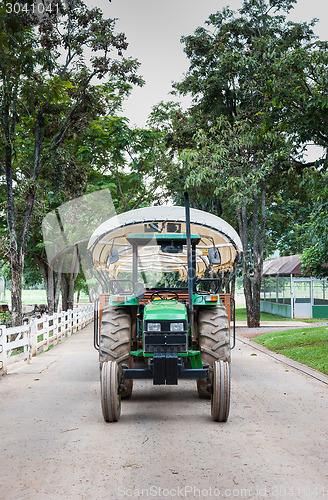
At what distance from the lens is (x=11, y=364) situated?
44.2 ft

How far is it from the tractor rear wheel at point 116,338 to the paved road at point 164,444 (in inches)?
33.5

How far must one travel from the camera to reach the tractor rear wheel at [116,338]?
7.51m

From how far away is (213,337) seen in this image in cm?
761

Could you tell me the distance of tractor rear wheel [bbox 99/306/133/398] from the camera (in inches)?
296

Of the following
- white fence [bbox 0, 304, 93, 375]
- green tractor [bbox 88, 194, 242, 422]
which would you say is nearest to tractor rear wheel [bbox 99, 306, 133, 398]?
green tractor [bbox 88, 194, 242, 422]

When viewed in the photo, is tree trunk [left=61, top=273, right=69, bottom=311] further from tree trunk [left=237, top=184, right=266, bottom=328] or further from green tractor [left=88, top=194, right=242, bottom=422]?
green tractor [left=88, top=194, right=242, bottom=422]

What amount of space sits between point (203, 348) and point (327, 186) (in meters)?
4.85

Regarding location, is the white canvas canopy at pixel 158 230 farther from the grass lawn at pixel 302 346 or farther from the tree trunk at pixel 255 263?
the tree trunk at pixel 255 263

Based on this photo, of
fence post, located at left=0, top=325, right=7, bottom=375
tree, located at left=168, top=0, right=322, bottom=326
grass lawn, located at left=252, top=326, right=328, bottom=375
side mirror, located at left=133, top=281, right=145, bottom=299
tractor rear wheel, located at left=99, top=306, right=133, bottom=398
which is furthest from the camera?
tree, located at left=168, top=0, right=322, bottom=326

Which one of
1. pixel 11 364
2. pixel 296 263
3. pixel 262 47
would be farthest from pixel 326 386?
pixel 296 263

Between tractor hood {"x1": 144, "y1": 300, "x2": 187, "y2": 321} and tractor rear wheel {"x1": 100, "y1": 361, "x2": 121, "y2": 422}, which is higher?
tractor hood {"x1": 144, "y1": 300, "x2": 187, "y2": 321}

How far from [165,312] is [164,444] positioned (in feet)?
6.04

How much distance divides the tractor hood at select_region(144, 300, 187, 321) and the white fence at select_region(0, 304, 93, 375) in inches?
210

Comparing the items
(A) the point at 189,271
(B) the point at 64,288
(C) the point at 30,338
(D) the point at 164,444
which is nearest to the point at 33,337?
(C) the point at 30,338
